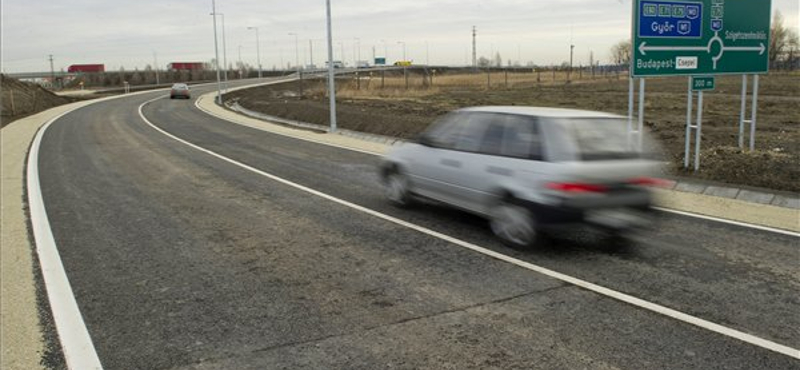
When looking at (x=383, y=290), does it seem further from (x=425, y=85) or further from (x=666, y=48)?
(x=425, y=85)

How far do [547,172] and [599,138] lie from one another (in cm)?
74

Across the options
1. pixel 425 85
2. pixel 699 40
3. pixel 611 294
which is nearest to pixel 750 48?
pixel 699 40

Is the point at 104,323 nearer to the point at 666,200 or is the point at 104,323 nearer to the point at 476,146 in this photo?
the point at 476,146

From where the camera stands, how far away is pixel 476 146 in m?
7.88

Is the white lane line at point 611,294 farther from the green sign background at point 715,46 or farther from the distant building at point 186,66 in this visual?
the distant building at point 186,66

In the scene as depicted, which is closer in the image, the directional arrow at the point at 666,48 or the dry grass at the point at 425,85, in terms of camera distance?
the directional arrow at the point at 666,48

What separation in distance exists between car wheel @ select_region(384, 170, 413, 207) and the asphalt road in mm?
231

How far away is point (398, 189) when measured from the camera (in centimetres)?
947

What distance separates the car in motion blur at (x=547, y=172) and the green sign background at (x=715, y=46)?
17.1 ft

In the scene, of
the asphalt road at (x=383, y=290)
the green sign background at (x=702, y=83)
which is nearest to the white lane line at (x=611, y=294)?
the asphalt road at (x=383, y=290)

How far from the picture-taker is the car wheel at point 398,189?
30.5 ft

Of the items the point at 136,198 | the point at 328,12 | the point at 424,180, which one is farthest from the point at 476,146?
the point at 328,12

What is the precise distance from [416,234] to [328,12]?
1824 centimetres

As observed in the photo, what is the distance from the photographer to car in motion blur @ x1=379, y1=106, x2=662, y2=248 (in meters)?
6.67
